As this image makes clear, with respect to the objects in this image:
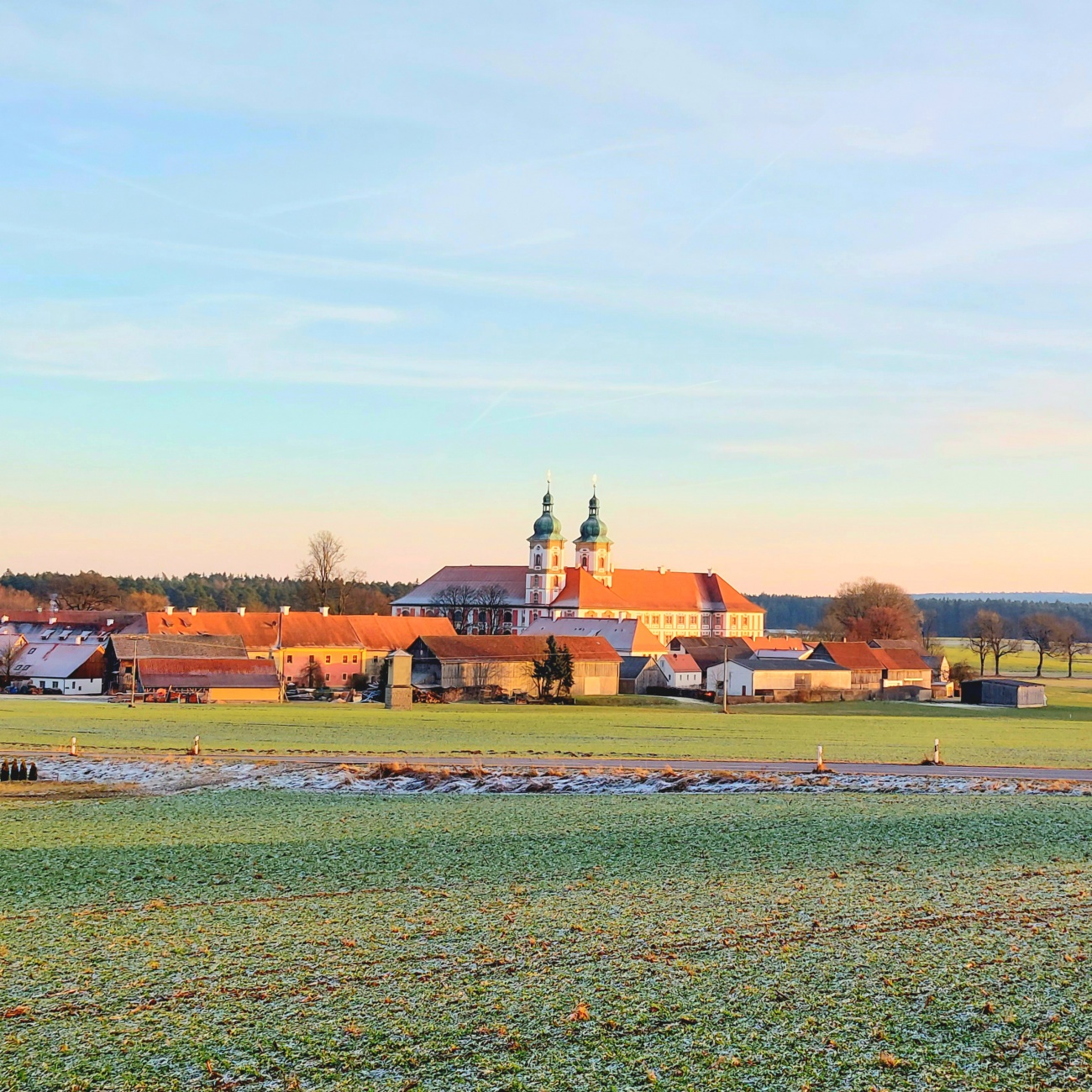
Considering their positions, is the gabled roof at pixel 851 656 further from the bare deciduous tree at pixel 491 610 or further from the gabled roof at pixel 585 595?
the bare deciduous tree at pixel 491 610

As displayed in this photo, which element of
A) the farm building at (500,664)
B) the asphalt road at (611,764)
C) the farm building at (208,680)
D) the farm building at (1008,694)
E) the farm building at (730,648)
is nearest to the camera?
the asphalt road at (611,764)

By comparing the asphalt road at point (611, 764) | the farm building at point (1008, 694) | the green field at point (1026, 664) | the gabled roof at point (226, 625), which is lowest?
the green field at point (1026, 664)

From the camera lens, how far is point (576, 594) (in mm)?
146625

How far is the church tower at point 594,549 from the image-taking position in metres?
156

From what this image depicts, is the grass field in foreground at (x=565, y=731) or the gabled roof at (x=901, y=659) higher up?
the gabled roof at (x=901, y=659)

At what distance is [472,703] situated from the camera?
78750 mm

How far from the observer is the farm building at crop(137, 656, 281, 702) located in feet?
245

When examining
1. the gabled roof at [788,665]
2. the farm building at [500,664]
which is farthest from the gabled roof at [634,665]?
the gabled roof at [788,665]

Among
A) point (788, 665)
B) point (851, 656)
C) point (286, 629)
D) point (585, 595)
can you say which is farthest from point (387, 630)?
point (585, 595)

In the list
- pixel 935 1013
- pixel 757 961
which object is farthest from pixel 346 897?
pixel 935 1013

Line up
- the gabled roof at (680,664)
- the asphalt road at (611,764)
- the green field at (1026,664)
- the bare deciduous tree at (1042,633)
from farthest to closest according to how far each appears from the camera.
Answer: the green field at (1026,664)
the bare deciduous tree at (1042,633)
the gabled roof at (680,664)
the asphalt road at (611,764)

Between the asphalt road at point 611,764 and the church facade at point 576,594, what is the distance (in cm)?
10344

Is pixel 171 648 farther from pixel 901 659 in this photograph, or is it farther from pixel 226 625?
pixel 901 659

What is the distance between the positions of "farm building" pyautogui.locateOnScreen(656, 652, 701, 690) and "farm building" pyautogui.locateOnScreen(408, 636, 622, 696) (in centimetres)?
786
